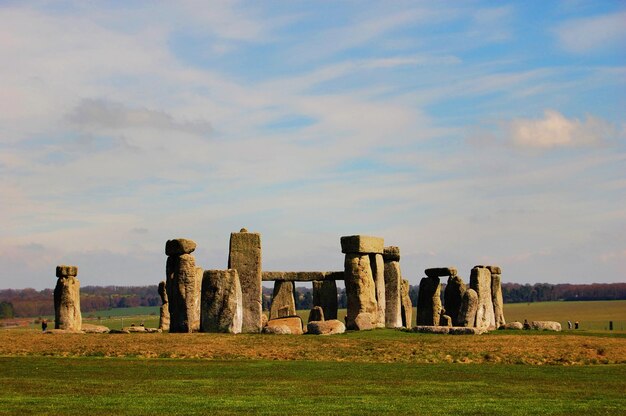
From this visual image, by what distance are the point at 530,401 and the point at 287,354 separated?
9813mm

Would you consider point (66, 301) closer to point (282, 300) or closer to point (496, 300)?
point (282, 300)

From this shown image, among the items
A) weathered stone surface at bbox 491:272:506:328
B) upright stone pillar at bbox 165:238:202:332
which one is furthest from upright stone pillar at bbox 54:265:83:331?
weathered stone surface at bbox 491:272:506:328

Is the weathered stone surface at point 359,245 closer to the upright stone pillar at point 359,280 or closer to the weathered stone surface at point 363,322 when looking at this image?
the upright stone pillar at point 359,280

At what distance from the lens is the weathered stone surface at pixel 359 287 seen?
1398 inches

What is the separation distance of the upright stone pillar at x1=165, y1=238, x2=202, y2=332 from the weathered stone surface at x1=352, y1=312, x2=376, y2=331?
19.5ft

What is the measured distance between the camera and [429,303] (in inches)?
1586

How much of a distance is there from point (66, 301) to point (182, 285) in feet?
25.5

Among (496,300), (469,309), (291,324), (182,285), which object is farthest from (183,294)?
(496,300)

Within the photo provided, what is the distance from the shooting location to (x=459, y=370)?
77.9ft

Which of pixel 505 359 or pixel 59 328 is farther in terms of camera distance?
pixel 59 328

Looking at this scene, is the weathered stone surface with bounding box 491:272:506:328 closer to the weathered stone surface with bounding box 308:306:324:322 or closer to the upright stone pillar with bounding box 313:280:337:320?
the upright stone pillar with bounding box 313:280:337:320

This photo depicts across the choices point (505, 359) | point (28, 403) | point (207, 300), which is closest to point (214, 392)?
point (28, 403)

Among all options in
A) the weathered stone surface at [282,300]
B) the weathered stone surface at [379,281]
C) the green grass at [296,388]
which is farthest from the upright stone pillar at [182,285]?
the weathered stone surface at [282,300]

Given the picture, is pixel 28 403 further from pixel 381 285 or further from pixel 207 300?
pixel 381 285
